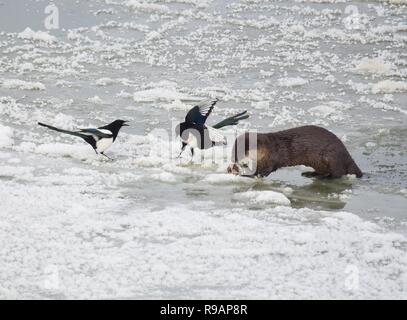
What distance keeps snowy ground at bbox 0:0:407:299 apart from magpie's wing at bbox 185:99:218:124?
495 millimetres

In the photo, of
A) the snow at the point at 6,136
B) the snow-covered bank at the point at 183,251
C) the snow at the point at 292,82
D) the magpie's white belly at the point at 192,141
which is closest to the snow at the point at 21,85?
the snow at the point at 6,136

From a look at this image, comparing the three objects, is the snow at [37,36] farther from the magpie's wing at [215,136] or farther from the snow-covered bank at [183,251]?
the snow-covered bank at [183,251]

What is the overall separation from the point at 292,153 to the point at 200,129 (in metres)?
0.95

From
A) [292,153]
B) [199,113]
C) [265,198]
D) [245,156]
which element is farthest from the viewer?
[292,153]

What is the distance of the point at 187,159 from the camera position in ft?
25.6

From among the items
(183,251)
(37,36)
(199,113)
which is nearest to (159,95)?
(199,113)

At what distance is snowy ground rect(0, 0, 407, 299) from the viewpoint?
16.4ft

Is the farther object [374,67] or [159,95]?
[374,67]

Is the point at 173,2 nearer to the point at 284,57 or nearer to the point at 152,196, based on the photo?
the point at 284,57

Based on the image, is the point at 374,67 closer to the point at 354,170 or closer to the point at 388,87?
the point at 388,87

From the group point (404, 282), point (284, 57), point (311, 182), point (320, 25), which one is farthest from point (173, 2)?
point (404, 282)

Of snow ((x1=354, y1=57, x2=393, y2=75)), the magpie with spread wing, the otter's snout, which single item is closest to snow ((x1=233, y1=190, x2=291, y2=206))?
the otter's snout

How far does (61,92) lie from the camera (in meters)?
10.3

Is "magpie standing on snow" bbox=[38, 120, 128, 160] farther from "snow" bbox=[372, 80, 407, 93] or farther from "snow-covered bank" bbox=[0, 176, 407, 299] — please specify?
"snow" bbox=[372, 80, 407, 93]
